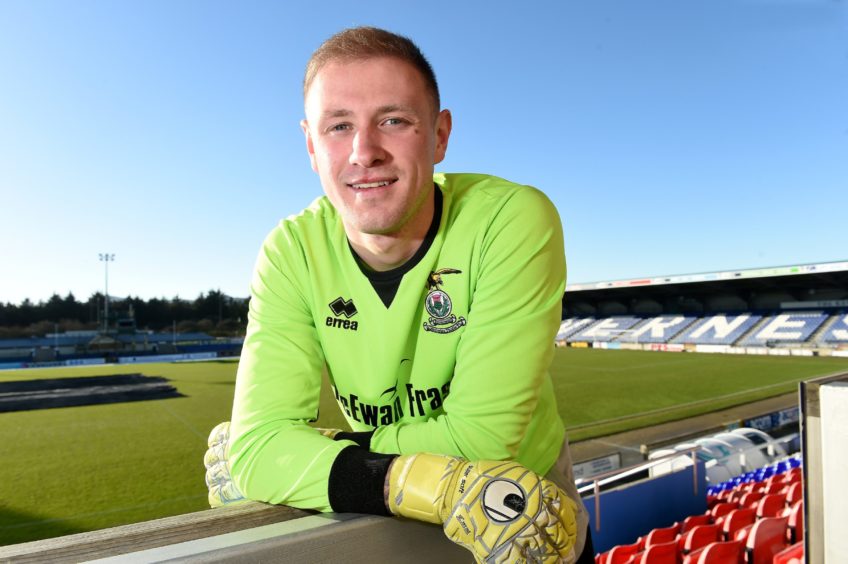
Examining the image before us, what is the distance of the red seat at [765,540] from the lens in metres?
4.35

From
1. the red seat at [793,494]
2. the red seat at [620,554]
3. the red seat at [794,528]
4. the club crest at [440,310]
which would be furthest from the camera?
the red seat at [793,494]

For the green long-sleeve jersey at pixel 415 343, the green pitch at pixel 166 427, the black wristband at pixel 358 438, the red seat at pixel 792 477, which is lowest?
the green pitch at pixel 166 427

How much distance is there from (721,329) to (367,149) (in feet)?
132

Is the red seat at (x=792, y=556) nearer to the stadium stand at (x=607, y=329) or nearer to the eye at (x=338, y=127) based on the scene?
the eye at (x=338, y=127)

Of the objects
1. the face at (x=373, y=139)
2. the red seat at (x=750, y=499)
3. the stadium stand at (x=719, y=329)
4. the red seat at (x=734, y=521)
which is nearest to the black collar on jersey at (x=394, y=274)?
the face at (x=373, y=139)

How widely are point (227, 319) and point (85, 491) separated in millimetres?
61900

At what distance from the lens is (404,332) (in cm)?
147

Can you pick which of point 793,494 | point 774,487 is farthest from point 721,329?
point 793,494

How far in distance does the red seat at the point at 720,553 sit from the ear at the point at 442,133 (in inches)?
159

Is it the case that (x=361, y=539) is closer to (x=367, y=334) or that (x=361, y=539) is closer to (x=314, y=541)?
(x=314, y=541)

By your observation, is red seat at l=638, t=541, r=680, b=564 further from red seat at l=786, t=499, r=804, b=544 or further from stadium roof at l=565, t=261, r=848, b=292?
stadium roof at l=565, t=261, r=848, b=292

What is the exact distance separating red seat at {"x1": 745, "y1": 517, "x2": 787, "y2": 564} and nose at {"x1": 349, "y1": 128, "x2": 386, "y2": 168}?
15.9ft

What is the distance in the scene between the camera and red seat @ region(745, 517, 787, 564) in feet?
14.3

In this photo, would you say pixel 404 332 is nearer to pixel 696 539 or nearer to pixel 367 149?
pixel 367 149
